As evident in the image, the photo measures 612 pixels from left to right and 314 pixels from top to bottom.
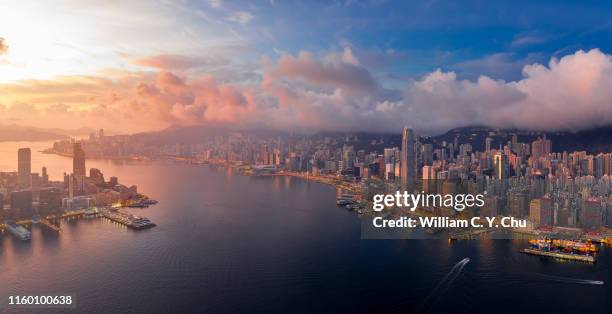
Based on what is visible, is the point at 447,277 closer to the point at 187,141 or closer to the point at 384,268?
the point at 384,268

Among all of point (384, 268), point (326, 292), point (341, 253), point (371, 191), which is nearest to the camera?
point (326, 292)

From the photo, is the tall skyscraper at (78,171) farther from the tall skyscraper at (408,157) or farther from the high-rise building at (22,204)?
the tall skyscraper at (408,157)

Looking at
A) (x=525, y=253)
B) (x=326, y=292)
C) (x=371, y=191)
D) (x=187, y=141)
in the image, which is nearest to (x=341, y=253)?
(x=326, y=292)

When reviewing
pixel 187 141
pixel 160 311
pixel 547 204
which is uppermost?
pixel 187 141

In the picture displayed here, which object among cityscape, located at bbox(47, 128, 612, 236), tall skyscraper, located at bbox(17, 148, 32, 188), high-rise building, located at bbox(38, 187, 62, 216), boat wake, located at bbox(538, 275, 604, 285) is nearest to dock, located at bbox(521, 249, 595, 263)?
boat wake, located at bbox(538, 275, 604, 285)

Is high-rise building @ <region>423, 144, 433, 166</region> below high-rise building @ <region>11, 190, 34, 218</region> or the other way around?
the other way around

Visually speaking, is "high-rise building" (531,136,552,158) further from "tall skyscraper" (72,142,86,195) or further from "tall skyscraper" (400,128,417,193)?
"tall skyscraper" (72,142,86,195)

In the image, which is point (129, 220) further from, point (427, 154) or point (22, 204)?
point (427, 154)
